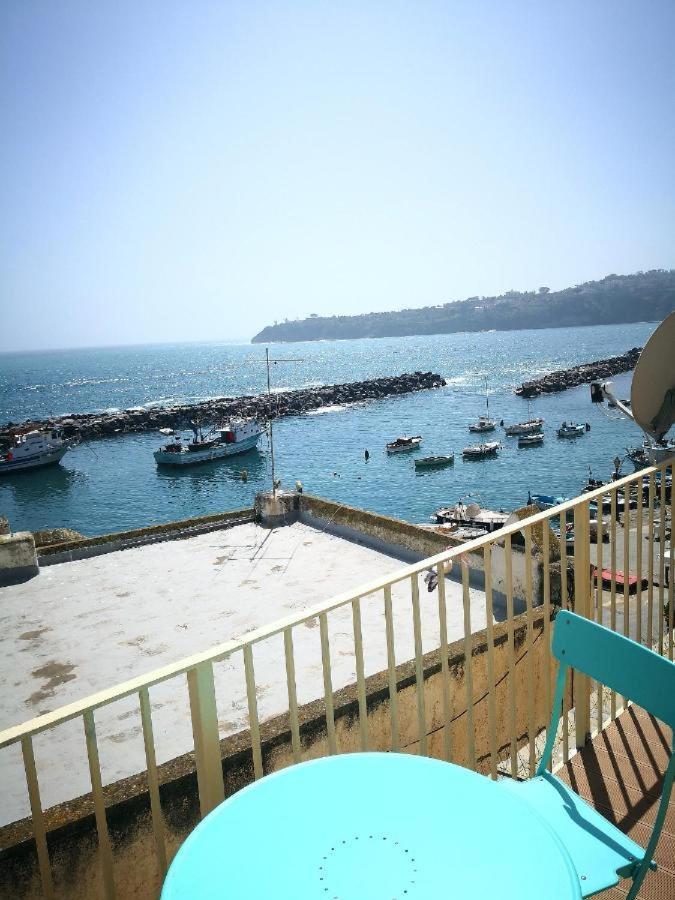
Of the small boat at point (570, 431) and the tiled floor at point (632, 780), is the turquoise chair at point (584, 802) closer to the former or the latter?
the tiled floor at point (632, 780)

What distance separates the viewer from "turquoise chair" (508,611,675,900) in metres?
1.62

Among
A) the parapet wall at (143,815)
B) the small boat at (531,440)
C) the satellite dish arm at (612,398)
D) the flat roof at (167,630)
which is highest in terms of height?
the satellite dish arm at (612,398)

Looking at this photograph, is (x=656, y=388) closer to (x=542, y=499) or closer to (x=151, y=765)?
(x=151, y=765)

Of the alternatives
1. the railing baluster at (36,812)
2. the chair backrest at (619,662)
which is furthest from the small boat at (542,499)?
the railing baluster at (36,812)

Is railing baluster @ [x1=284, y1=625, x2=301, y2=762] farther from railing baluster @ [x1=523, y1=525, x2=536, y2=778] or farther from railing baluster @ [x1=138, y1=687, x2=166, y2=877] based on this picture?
railing baluster @ [x1=523, y1=525, x2=536, y2=778]

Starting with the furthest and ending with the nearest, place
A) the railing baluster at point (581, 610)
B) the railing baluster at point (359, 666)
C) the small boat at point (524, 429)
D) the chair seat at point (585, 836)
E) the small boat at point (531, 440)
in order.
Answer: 1. the small boat at point (524, 429)
2. the small boat at point (531, 440)
3. the railing baluster at point (581, 610)
4. the railing baluster at point (359, 666)
5. the chair seat at point (585, 836)

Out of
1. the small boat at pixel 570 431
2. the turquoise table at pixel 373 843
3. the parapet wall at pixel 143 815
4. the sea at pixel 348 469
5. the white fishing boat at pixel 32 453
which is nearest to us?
the turquoise table at pixel 373 843

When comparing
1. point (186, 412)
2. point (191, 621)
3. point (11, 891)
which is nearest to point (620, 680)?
point (11, 891)

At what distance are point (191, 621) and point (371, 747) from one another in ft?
12.1

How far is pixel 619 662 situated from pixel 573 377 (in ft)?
323

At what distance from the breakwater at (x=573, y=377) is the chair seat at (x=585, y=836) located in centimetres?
7876

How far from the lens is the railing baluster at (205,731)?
1.64 metres

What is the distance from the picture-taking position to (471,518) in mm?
29562

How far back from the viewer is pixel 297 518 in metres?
12.8
